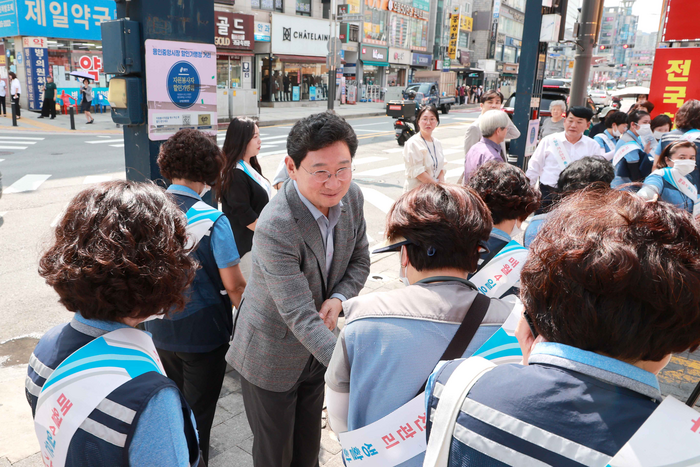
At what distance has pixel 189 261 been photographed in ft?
5.11

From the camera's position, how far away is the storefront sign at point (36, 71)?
20781 mm

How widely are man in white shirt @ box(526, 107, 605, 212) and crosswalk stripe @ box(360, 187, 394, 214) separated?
148 inches

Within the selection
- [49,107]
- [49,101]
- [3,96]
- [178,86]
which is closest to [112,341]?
[178,86]

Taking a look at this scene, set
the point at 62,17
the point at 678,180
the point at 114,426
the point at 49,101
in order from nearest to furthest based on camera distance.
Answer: the point at 114,426 → the point at 678,180 → the point at 49,101 → the point at 62,17

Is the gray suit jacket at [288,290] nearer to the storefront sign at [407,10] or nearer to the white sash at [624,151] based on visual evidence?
the white sash at [624,151]

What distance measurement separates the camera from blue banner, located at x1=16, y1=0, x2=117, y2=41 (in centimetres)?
2038

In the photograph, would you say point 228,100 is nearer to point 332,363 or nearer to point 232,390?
point 232,390

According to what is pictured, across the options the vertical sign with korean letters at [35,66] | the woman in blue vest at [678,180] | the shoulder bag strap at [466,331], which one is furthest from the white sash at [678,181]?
the vertical sign with korean letters at [35,66]

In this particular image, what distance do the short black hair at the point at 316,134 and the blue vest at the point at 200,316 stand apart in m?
0.62

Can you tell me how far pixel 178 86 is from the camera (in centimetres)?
382

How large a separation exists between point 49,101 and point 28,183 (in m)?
12.5

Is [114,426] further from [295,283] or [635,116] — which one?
[635,116]

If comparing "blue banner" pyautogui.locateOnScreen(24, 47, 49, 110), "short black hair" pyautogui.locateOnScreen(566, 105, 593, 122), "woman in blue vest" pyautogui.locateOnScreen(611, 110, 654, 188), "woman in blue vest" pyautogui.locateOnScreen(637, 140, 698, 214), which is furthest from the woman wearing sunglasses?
"blue banner" pyautogui.locateOnScreen(24, 47, 49, 110)

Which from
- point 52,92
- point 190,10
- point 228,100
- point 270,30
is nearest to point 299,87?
point 270,30
